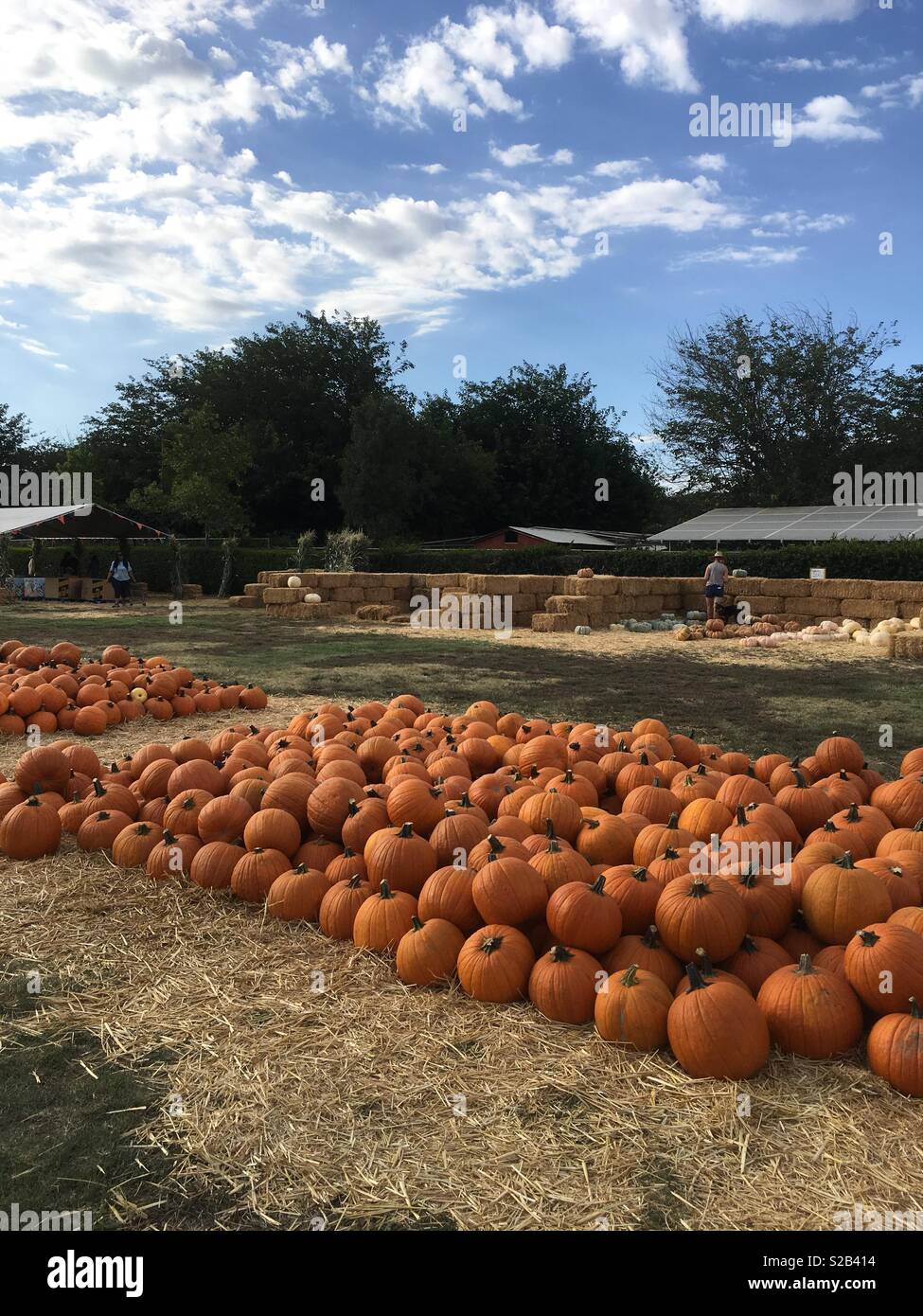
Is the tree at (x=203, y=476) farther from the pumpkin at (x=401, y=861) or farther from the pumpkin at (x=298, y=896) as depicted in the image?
the pumpkin at (x=401, y=861)

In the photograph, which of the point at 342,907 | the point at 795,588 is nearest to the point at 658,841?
the point at 342,907

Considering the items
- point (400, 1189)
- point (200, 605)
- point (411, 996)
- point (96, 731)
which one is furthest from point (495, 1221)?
point (200, 605)

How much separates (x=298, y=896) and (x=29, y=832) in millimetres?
1667

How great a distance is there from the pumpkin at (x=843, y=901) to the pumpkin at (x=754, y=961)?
188 millimetres

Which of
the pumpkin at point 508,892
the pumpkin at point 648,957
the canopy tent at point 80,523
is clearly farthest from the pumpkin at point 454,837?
the canopy tent at point 80,523

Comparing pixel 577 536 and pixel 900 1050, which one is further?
pixel 577 536

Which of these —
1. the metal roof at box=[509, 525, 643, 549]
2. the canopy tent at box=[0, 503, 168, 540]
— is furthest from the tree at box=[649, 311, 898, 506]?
the canopy tent at box=[0, 503, 168, 540]

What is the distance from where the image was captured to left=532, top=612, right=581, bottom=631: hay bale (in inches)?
693

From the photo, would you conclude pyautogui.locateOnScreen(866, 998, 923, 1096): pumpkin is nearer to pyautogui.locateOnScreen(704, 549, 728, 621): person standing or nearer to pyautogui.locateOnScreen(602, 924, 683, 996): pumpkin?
pyautogui.locateOnScreen(602, 924, 683, 996): pumpkin

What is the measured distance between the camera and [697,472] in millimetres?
40844

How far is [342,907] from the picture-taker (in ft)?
11.4

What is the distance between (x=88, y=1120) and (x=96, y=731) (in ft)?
18.4

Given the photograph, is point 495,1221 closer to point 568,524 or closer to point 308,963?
point 308,963

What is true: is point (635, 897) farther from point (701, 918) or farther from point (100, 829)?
point (100, 829)
